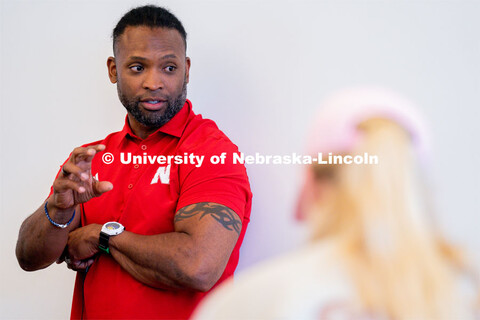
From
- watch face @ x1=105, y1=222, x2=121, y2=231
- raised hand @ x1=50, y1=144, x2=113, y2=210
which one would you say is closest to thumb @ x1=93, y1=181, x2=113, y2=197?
raised hand @ x1=50, y1=144, x2=113, y2=210

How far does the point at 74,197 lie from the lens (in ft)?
4.71

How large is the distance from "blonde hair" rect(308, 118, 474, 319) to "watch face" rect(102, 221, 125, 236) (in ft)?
1.90

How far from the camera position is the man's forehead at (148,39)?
1586 mm

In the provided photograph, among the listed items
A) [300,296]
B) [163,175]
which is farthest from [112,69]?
[300,296]

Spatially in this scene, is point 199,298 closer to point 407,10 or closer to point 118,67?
point 118,67

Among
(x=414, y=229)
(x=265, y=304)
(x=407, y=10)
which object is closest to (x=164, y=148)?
(x=265, y=304)

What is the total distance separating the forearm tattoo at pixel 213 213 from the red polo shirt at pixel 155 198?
0.02 m

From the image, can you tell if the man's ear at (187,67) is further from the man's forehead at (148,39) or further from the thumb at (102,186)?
the thumb at (102,186)

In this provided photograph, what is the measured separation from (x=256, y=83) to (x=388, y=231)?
2.27 ft

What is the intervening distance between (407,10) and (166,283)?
1.16 meters

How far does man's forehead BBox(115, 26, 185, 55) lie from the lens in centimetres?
159

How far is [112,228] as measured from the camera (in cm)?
144

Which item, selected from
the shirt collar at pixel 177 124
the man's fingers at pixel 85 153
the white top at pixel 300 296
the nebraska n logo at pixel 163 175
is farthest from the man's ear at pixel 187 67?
the white top at pixel 300 296

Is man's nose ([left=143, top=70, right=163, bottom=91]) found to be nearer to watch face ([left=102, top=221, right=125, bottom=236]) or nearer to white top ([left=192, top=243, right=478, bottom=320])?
watch face ([left=102, top=221, right=125, bottom=236])
